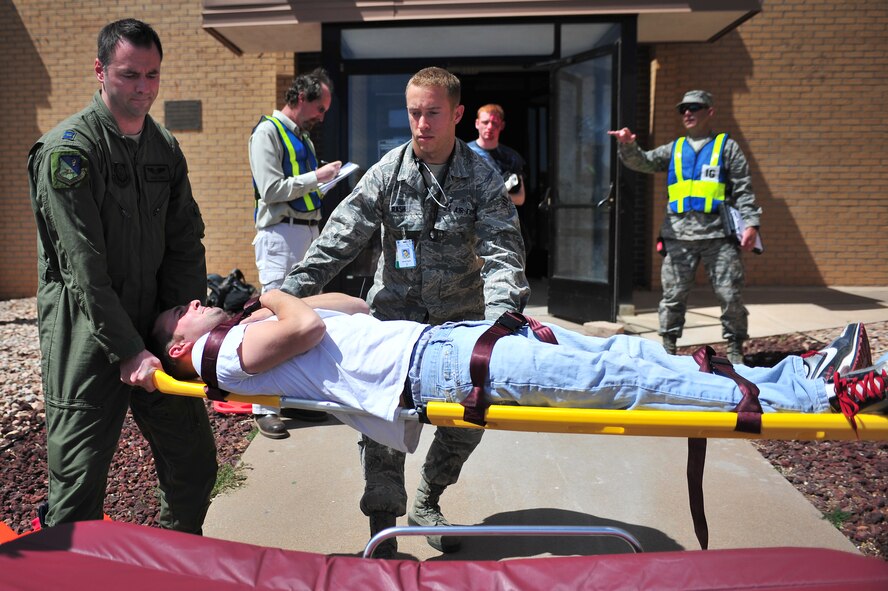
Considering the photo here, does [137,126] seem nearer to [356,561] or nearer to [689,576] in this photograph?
[356,561]

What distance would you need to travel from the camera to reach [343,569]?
1957mm

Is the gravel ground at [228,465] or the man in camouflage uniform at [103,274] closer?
the man in camouflage uniform at [103,274]

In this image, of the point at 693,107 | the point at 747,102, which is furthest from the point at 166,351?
the point at 747,102

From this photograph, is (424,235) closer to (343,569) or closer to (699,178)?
(343,569)

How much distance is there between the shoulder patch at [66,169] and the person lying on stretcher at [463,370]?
0.68 m

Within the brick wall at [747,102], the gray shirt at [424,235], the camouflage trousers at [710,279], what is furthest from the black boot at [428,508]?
the brick wall at [747,102]

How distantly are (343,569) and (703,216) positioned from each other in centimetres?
483

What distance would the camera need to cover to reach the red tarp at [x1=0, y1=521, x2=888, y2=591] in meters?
1.76

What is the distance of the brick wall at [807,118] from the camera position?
934 cm

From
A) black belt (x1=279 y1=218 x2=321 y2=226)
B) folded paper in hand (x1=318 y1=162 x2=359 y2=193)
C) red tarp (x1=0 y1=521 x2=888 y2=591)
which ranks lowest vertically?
red tarp (x1=0 y1=521 x2=888 y2=591)

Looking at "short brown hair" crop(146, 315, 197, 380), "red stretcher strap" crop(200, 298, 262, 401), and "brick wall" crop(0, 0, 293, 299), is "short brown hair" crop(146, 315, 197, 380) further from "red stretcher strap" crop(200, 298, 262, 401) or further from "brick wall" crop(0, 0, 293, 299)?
"brick wall" crop(0, 0, 293, 299)

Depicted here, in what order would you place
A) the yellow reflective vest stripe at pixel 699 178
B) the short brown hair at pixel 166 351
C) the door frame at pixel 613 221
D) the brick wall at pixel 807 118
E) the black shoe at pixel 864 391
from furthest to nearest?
the brick wall at pixel 807 118 → the door frame at pixel 613 221 → the yellow reflective vest stripe at pixel 699 178 → the short brown hair at pixel 166 351 → the black shoe at pixel 864 391

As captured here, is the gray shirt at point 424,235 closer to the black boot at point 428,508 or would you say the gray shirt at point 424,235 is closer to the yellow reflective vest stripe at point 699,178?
the black boot at point 428,508

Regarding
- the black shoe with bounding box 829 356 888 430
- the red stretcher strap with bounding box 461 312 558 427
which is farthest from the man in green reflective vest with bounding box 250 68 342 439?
the black shoe with bounding box 829 356 888 430
